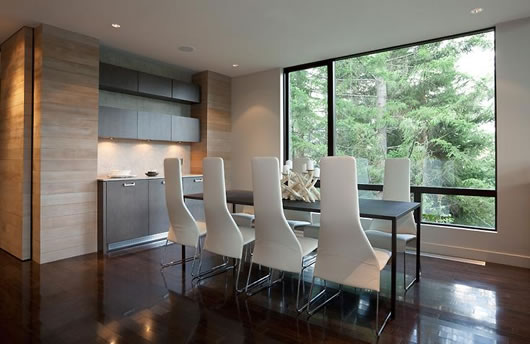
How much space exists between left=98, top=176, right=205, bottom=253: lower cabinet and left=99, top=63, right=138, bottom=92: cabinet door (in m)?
1.31

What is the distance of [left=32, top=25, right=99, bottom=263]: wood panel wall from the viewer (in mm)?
3838

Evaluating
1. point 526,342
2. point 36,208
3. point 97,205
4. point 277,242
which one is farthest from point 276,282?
point 36,208

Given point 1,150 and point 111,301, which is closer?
point 111,301

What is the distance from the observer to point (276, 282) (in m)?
3.21

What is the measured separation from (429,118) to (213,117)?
3.40 metres

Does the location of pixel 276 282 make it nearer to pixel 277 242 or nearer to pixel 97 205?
pixel 277 242

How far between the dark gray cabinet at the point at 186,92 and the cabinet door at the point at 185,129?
322mm

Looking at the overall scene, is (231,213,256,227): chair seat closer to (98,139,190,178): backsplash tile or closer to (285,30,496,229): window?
(285,30,496,229): window

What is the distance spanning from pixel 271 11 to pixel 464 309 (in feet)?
10.6

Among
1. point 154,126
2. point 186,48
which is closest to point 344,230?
point 186,48

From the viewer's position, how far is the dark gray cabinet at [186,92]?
542 centimetres

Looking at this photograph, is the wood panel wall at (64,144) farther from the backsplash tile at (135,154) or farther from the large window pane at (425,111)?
the large window pane at (425,111)

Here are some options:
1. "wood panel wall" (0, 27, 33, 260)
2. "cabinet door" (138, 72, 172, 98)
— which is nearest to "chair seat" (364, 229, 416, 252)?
"cabinet door" (138, 72, 172, 98)

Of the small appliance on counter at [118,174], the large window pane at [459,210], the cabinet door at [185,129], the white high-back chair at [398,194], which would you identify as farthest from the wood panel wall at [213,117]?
the large window pane at [459,210]
